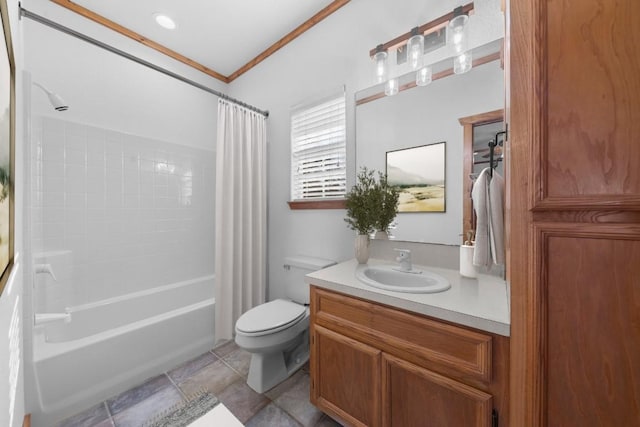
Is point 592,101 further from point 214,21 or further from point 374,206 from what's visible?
point 214,21

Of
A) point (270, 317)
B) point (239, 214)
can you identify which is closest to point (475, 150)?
point (270, 317)

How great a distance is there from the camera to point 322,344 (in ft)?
4.12

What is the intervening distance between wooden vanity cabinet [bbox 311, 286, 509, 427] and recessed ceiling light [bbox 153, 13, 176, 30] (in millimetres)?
2427

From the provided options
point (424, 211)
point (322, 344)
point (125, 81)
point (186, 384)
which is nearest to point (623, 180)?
point (424, 211)

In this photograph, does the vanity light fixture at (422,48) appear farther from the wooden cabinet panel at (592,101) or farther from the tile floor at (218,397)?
the tile floor at (218,397)

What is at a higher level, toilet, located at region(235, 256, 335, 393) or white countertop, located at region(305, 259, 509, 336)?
white countertop, located at region(305, 259, 509, 336)

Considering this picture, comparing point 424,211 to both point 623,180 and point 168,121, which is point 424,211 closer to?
point 623,180

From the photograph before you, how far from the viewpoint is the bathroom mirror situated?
4.08ft

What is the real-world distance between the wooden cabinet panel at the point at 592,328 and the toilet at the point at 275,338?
126 cm

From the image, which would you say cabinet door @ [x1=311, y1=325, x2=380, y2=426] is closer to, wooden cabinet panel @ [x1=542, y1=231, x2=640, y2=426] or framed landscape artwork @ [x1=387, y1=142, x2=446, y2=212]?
wooden cabinet panel @ [x1=542, y1=231, x2=640, y2=426]

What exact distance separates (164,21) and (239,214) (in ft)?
5.61

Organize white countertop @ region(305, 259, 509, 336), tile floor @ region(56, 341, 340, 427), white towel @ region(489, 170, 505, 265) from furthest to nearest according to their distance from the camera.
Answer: tile floor @ region(56, 341, 340, 427), white towel @ region(489, 170, 505, 265), white countertop @ region(305, 259, 509, 336)

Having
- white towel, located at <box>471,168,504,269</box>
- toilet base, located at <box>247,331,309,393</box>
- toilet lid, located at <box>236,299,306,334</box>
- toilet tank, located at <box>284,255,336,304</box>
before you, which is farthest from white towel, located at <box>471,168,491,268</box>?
toilet base, located at <box>247,331,309,393</box>

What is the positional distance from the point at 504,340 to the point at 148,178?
2805mm
